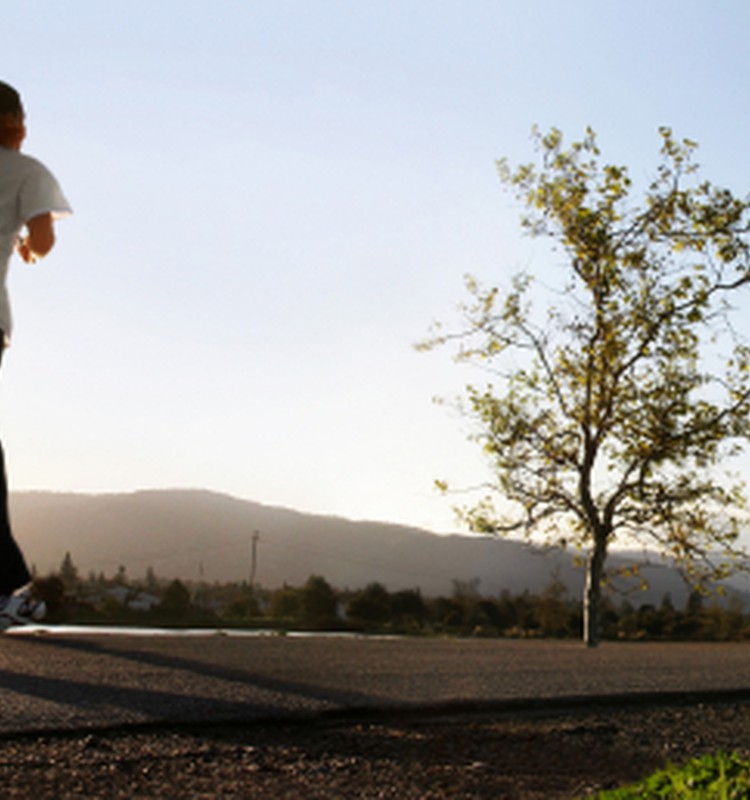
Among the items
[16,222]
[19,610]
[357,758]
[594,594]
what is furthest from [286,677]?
[594,594]

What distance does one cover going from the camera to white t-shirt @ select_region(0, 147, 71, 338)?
4.24m

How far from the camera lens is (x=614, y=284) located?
1391 centimetres

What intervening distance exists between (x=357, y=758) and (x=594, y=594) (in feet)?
35.2

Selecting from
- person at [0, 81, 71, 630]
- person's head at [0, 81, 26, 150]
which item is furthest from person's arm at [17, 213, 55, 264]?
person's head at [0, 81, 26, 150]

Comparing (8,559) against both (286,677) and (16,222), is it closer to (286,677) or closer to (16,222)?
(16,222)

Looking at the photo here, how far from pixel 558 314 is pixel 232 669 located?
29.3 feet

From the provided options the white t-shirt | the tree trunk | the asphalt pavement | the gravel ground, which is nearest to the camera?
the gravel ground

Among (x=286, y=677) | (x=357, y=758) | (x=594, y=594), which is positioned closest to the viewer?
(x=357, y=758)

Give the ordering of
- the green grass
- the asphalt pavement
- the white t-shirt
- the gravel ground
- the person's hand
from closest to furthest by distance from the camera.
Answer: the green grass → the gravel ground → the white t-shirt → the person's hand → the asphalt pavement

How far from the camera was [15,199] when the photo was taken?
426 centimetres

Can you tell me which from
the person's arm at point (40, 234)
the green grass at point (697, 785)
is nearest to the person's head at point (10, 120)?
the person's arm at point (40, 234)

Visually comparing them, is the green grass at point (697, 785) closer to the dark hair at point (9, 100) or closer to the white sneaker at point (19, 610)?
the white sneaker at point (19, 610)

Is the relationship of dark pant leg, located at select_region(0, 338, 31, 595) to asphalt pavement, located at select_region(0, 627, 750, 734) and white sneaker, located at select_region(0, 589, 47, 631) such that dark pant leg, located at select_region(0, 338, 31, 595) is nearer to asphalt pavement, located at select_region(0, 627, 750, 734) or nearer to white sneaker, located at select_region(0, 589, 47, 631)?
white sneaker, located at select_region(0, 589, 47, 631)

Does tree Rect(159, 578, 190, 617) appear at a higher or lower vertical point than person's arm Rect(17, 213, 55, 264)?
lower
